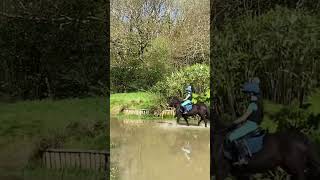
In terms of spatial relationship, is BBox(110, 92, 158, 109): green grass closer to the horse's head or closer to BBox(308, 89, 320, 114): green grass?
the horse's head

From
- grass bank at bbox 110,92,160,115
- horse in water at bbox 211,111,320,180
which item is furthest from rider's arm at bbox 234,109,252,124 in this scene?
grass bank at bbox 110,92,160,115

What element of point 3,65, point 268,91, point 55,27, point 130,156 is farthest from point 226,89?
point 3,65

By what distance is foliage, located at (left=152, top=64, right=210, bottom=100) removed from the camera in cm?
599

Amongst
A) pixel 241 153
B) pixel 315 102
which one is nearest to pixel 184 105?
pixel 241 153

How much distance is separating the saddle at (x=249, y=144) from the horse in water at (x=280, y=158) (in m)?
0.03

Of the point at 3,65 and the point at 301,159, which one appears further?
the point at 3,65

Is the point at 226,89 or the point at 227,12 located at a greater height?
the point at 227,12

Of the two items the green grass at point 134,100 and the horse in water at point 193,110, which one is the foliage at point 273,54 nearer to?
the horse in water at point 193,110

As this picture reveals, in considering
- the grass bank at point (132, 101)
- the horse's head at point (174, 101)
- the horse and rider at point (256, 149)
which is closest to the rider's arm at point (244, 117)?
the horse and rider at point (256, 149)

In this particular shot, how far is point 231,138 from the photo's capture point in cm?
573

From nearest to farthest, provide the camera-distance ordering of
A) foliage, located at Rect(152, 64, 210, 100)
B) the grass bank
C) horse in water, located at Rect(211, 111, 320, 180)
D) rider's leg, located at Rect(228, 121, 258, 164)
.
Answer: horse in water, located at Rect(211, 111, 320, 180) < rider's leg, located at Rect(228, 121, 258, 164) < foliage, located at Rect(152, 64, 210, 100) < the grass bank

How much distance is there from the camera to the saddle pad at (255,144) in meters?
5.67

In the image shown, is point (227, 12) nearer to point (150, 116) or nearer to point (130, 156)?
point (150, 116)

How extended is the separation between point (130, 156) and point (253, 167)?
55.8 inches
